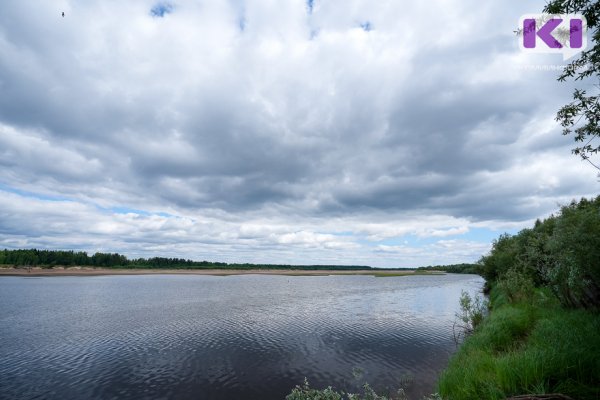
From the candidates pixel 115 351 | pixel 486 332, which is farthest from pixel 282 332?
pixel 486 332

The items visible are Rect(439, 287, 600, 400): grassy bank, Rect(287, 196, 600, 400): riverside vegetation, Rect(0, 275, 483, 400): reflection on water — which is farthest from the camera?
Rect(0, 275, 483, 400): reflection on water

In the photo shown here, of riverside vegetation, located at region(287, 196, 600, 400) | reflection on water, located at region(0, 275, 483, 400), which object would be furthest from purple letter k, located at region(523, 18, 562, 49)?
reflection on water, located at region(0, 275, 483, 400)

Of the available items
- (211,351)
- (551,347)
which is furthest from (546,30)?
(211,351)

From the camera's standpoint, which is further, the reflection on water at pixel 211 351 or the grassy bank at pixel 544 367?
the reflection on water at pixel 211 351

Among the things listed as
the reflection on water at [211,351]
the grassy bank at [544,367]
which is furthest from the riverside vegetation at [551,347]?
the reflection on water at [211,351]

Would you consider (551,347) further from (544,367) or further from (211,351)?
(211,351)

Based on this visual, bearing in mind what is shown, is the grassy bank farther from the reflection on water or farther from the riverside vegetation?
the reflection on water

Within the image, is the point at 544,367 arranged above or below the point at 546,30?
below

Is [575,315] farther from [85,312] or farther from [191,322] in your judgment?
[85,312]

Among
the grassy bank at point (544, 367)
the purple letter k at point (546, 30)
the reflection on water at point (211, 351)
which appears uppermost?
the purple letter k at point (546, 30)

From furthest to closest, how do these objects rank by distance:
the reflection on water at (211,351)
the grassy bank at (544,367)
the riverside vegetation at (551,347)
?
the reflection on water at (211,351) → the riverside vegetation at (551,347) → the grassy bank at (544,367)

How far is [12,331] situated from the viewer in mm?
36938

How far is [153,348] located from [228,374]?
37.2ft

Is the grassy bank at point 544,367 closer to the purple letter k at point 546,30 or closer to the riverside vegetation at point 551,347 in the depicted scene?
the riverside vegetation at point 551,347
